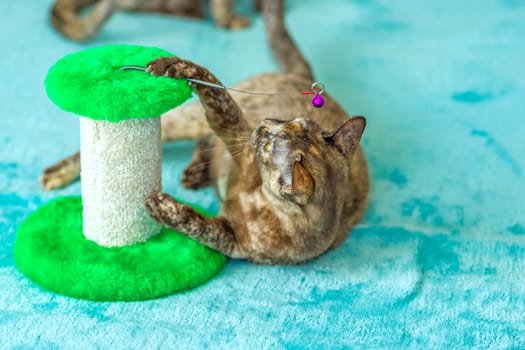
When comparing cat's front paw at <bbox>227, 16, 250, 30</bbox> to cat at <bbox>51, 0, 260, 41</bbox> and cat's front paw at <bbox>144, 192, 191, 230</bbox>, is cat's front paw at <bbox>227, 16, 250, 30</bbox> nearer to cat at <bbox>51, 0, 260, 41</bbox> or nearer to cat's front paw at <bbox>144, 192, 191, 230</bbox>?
cat at <bbox>51, 0, 260, 41</bbox>

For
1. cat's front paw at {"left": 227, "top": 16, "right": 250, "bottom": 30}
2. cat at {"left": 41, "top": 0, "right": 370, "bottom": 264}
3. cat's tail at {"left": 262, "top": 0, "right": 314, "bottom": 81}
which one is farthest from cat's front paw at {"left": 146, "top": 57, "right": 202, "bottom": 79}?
cat's front paw at {"left": 227, "top": 16, "right": 250, "bottom": 30}

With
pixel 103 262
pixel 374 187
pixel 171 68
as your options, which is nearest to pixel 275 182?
pixel 171 68

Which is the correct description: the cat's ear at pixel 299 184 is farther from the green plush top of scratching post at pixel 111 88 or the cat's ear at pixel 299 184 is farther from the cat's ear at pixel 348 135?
the green plush top of scratching post at pixel 111 88

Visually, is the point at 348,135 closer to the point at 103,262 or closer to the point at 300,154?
the point at 300,154

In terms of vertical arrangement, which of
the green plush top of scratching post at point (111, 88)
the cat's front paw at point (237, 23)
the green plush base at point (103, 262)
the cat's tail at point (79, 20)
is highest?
the green plush top of scratching post at point (111, 88)

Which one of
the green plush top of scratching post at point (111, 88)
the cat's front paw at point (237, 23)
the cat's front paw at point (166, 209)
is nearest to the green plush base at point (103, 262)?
the cat's front paw at point (166, 209)

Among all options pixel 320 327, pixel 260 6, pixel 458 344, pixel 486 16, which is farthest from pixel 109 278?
pixel 486 16
